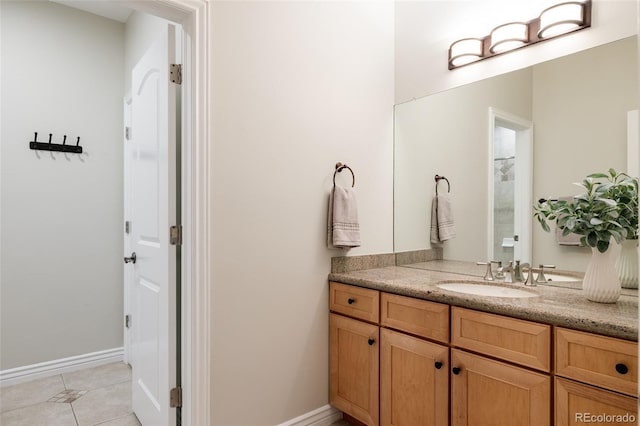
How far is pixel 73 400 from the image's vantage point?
7.77ft

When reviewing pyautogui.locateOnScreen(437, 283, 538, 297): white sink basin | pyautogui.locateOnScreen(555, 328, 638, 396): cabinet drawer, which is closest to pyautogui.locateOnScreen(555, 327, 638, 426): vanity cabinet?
pyautogui.locateOnScreen(555, 328, 638, 396): cabinet drawer

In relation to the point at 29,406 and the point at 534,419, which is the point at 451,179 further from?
the point at 29,406

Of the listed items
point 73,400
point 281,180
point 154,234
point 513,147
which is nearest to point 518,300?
point 513,147

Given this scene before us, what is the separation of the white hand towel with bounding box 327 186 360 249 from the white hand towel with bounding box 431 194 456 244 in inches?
21.4

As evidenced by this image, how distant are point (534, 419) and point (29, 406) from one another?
275 centimetres

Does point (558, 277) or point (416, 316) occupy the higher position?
point (558, 277)

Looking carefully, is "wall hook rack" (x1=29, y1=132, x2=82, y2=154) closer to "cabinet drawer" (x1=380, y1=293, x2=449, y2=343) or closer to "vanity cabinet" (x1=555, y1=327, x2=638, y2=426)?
"cabinet drawer" (x1=380, y1=293, x2=449, y2=343)

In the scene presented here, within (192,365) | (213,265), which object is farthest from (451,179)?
(192,365)

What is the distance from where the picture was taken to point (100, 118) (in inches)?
117

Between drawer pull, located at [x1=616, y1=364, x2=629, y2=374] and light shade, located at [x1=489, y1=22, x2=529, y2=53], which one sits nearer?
drawer pull, located at [x1=616, y1=364, x2=629, y2=374]

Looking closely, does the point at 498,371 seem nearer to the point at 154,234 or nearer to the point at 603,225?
the point at 603,225

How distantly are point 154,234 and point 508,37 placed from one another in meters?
2.02

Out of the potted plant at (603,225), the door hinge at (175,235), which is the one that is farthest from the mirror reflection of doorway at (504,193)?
the door hinge at (175,235)

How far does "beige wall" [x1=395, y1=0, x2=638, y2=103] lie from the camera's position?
5.20 ft
